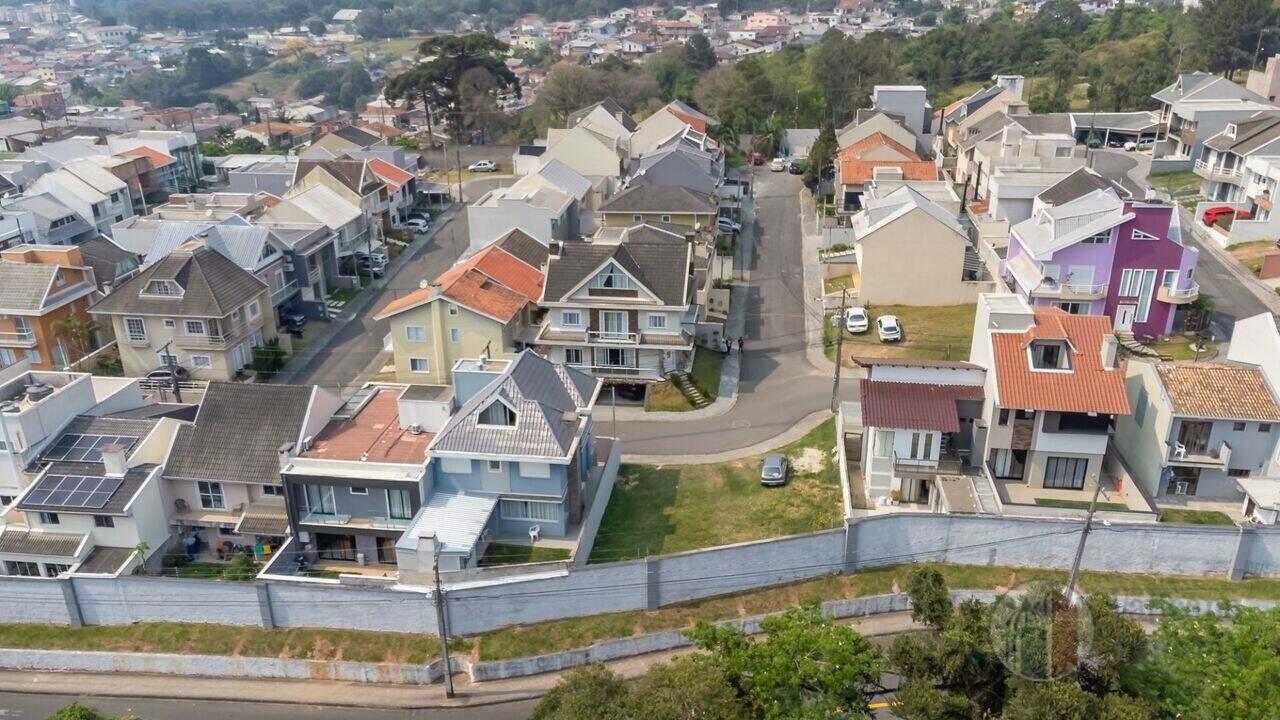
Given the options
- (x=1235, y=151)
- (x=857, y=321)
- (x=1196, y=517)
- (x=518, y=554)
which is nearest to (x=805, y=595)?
(x=518, y=554)

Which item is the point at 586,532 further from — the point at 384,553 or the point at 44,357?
the point at 44,357

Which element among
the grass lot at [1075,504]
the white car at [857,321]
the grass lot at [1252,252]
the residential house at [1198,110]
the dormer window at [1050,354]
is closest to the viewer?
the grass lot at [1075,504]

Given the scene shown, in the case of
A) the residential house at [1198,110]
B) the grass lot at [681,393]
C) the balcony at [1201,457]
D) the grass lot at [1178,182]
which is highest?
the residential house at [1198,110]

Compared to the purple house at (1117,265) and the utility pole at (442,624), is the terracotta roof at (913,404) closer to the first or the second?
the purple house at (1117,265)

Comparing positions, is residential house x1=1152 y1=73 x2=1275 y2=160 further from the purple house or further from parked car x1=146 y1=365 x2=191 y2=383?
parked car x1=146 y1=365 x2=191 y2=383

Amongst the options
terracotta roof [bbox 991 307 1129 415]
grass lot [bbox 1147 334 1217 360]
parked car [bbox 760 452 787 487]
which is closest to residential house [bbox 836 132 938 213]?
grass lot [bbox 1147 334 1217 360]

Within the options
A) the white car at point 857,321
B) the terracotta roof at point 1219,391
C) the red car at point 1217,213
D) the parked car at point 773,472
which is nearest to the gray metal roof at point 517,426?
the parked car at point 773,472

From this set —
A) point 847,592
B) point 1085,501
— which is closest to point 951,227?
point 1085,501
